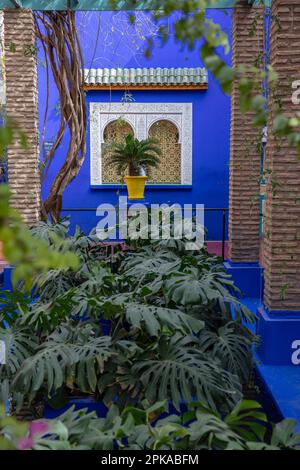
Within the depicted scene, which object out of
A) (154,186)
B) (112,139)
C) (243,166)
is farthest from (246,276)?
(112,139)

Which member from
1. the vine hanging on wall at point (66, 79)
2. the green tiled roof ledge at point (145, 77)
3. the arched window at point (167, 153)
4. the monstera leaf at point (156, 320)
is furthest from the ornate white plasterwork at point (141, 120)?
the monstera leaf at point (156, 320)

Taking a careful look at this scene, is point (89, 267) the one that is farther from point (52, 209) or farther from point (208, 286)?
point (52, 209)

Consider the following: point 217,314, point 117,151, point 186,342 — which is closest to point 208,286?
point 217,314

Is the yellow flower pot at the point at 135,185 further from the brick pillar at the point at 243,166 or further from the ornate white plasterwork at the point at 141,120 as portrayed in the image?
the brick pillar at the point at 243,166

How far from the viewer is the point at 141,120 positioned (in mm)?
10359

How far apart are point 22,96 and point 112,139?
4.35 metres

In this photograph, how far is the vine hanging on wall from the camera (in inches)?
281

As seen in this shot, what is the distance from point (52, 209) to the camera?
7.46m

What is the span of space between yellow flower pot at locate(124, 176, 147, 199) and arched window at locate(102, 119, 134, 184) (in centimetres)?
193

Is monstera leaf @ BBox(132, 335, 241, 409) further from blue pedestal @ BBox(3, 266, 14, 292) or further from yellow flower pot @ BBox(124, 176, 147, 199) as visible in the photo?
yellow flower pot @ BBox(124, 176, 147, 199)

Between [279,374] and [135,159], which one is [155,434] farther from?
[135,159]

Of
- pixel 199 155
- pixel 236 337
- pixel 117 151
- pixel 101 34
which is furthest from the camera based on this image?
pixel 199 155

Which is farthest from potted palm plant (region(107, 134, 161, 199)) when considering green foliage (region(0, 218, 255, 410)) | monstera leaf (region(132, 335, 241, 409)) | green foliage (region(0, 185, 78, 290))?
green foliage (region(0, 185, 78, 290))

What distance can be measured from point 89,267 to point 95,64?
663cm
